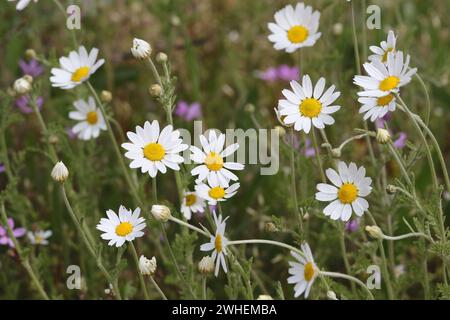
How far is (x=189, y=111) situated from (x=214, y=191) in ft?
3.07

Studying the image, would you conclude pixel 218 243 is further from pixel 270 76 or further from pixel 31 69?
pixel 270 76

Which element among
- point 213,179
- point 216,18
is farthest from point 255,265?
point 216,18

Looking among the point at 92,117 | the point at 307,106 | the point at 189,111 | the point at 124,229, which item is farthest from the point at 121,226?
the point at 189,111

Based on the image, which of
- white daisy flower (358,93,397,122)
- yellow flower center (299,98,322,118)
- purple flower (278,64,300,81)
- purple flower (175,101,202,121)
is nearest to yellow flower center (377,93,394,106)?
white daisy flower (358,93,397,122)

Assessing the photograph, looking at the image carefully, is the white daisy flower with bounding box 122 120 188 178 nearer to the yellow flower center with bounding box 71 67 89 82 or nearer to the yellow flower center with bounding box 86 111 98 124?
the yellow flower center with bounding box 71 67 89 82

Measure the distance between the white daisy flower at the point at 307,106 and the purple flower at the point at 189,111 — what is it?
33.5 inches

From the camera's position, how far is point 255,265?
180cm

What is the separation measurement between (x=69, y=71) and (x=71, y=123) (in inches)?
17.3

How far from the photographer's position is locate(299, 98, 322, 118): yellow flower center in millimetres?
1280

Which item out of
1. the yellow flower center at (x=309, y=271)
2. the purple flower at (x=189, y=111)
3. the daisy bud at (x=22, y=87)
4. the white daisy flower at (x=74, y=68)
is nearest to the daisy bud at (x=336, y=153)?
the yellow flower center at (x=309, y=271)

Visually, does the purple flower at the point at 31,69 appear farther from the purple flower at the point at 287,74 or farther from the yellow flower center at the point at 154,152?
the yellow flower center at the point at 154,152

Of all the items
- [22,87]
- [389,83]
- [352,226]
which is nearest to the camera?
[389,83]

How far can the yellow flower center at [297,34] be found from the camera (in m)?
1.49

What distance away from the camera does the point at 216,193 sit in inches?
48.6
